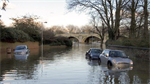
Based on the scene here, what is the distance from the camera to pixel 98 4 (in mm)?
33156

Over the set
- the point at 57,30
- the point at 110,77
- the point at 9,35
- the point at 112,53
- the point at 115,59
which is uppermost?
the point at 57,30

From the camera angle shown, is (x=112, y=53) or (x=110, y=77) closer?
(x=110, y=77)

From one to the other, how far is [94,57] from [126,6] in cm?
1328

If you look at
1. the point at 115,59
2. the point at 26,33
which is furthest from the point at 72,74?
the point at 26,33

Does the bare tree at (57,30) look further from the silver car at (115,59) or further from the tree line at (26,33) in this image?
the silver car at (115,59)

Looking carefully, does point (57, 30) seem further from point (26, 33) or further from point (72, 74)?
point (72, 74)

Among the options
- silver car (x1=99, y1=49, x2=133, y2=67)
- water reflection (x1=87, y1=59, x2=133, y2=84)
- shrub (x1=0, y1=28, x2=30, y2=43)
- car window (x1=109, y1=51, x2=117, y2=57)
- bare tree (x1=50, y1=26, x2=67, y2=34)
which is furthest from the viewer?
bare tree (x1=50, y1=26, x2=67, y2=34)

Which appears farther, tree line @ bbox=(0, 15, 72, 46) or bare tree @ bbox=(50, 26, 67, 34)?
bare tree @ bbox=(50, 26, 67, 34)

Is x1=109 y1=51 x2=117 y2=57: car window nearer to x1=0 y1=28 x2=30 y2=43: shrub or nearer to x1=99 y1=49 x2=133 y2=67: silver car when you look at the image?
x1=99 y1=49 x2=133 y2=67: silver car

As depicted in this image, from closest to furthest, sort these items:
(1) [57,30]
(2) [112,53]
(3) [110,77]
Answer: (3) [110,77] → (2) [112,53] → (1) [57,30]

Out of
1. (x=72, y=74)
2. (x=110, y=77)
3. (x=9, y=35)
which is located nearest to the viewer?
(x=110, y=77)

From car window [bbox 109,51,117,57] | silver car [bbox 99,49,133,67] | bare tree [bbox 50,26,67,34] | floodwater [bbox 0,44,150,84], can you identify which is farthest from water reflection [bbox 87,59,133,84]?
bare tree [bbox 50,26,67,34]

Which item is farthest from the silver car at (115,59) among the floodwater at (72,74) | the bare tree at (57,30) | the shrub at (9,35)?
the bare tree at (57,30)

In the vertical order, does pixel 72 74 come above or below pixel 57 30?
below
